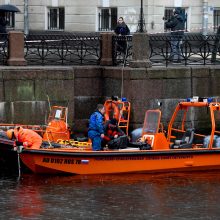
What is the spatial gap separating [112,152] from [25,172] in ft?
6.42

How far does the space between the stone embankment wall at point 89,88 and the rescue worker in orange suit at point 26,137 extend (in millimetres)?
2730

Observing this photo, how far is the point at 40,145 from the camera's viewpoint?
869 inches

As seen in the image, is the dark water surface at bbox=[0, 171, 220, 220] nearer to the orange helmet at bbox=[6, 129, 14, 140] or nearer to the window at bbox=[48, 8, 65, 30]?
the orange helmet at bbox=[6, 129, 14, 140]

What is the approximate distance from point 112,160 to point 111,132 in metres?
0.89

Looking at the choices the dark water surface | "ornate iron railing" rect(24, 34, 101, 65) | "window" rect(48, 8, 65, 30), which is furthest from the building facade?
the dark water surface

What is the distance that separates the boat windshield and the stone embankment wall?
2073 millimetres

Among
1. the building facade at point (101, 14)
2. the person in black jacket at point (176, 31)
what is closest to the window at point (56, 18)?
the building facade at point (101, 14)

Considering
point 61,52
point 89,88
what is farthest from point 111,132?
point 61,52

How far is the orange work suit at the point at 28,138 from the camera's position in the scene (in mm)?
21781

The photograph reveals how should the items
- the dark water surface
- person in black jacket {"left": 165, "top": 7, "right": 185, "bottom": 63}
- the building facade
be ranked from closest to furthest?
the dark water surface → person in black jacket {"left": 165, "top": 7, "right": 185, "bottom": 63} → the building facade

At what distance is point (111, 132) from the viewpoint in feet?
74.7

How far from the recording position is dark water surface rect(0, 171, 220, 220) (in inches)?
738

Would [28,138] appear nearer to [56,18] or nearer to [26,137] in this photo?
[26,137]

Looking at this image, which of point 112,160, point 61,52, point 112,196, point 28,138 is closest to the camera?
point 112,196
